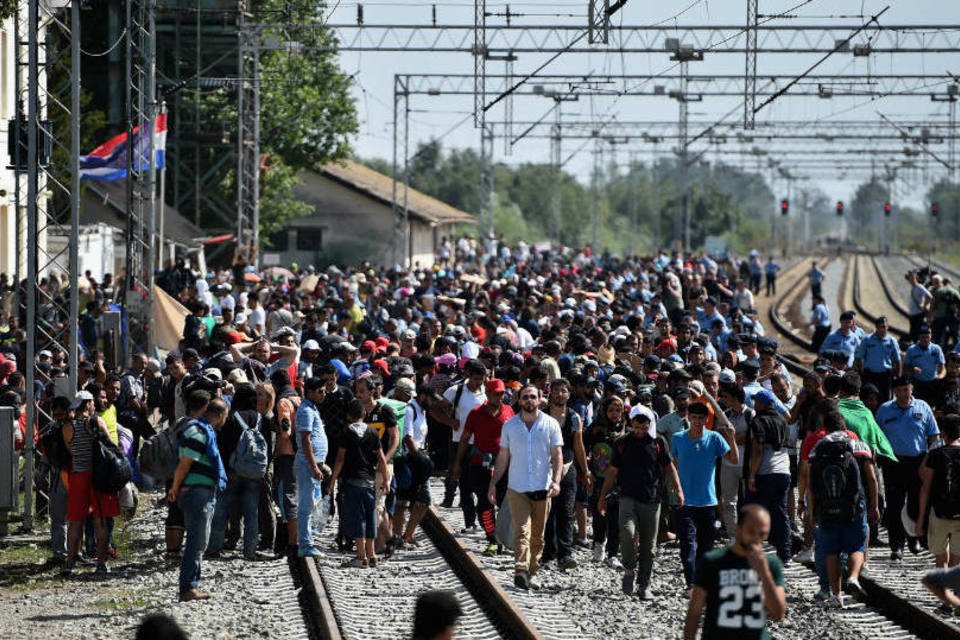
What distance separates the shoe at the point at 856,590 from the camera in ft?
46.5

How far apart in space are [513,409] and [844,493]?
3.69m

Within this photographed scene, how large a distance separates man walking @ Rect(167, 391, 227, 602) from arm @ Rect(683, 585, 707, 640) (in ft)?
17.2

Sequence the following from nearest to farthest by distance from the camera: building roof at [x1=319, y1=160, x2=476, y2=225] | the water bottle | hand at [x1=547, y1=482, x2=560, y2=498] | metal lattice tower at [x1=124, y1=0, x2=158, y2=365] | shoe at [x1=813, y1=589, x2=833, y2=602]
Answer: shoe at [x1=813, y1=589, x2=833, y2=602]
hand at [x1=547, y1=482, x2=560, y2=498]
the water bottle
metal lattice tower at [x1=124, y1=0, x2=158, y2=365]
building roof at [x1=319, y1=160, x2=476, y2=225]

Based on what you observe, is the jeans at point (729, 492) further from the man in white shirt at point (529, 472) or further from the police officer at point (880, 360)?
the police officer at point (880, 360)

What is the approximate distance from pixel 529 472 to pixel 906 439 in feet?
12.7

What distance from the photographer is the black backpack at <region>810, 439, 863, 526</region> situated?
13.7 metres

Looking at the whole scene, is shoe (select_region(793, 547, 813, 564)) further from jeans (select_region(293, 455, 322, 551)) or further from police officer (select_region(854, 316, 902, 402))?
police officer (select_region(854, 316, 902, 402))

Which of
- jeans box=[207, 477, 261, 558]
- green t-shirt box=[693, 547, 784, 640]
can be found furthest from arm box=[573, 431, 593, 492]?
green t-shirt box=[693, 547, 784, 640]

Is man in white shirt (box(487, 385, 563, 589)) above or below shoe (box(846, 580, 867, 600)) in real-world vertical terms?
above

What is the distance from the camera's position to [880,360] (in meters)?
23.0

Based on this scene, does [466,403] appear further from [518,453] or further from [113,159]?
[113,159]

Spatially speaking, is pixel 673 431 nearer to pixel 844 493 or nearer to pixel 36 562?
pixel 844 493

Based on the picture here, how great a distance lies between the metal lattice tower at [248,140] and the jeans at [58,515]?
26.6 m

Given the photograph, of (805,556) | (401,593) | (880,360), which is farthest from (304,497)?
(880,360)
